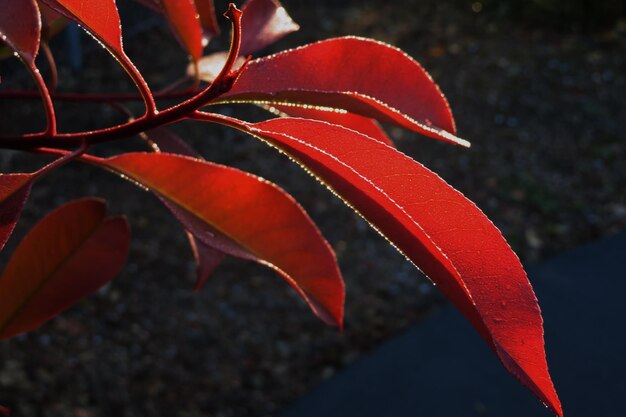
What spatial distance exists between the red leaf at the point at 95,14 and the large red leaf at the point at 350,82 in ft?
0.23

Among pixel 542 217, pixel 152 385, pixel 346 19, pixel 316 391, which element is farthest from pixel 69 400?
pixel 346 19

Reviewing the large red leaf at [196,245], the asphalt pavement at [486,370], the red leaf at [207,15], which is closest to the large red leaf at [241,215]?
the large red leaf at [196,245]

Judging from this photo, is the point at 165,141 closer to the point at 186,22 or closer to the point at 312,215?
the point at 186,22

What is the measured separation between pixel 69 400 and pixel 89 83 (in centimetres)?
206

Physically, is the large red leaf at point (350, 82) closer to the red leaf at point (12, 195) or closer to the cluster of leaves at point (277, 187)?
the cluster of leaves at point (277, 187)

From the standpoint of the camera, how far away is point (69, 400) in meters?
2.65

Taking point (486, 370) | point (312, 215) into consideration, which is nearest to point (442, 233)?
point (486, 370)

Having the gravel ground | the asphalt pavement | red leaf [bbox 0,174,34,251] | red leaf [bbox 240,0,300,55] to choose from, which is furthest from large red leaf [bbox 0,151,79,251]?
the gravel ground

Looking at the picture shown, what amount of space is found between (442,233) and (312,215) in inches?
123

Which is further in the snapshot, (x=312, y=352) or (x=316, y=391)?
(x=312, y=352)

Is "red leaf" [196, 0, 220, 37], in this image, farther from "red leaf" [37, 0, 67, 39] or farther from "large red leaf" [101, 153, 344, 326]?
"large red leaf" [101, 153, 344, 326]

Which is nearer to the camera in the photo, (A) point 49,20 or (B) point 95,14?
(B) point 95,14

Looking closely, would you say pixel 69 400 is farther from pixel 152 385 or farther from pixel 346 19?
pixel 346 19

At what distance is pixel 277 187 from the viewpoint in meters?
0.52
